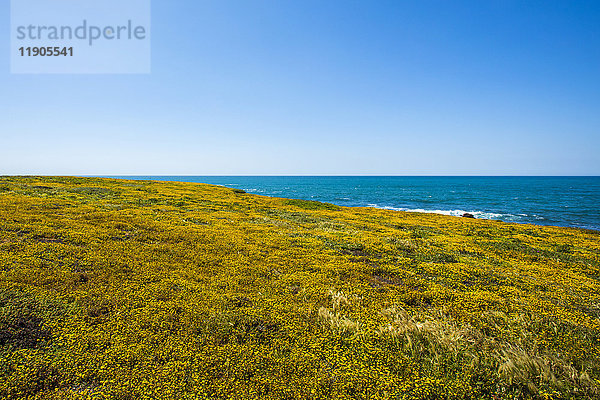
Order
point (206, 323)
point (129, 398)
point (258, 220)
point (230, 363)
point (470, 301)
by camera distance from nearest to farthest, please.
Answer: point (129, 398)
point (230, 363)
point (206, 323)
point (470, 301)
point (258, 220)

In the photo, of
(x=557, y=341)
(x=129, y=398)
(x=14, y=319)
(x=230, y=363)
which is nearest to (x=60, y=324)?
(x=14, y=319)

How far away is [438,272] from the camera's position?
44.5ft

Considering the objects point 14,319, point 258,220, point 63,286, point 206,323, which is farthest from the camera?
point 258,220

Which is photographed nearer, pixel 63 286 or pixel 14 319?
pixel 14 319

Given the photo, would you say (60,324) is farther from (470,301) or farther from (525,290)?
(525,290)

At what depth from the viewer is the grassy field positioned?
20.5 feet

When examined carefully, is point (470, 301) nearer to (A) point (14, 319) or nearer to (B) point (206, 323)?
(B) point (206, 323)

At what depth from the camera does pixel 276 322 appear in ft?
28.0

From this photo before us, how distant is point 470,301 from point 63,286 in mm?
15177

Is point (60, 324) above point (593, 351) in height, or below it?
above

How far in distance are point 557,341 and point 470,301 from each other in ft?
8.65

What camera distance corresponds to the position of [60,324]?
7.49 m

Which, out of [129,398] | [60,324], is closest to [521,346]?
[129,398]

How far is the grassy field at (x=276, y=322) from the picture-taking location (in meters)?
6.26
